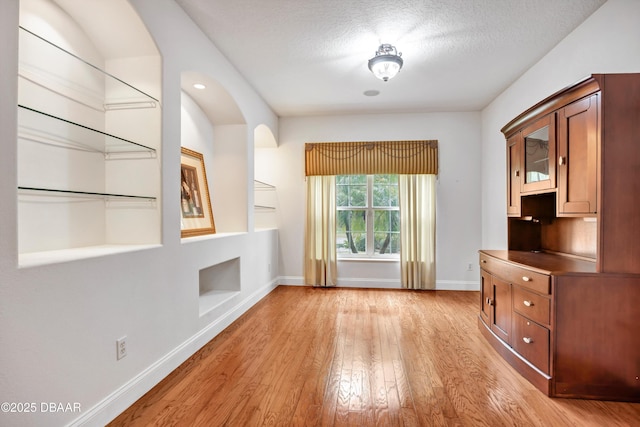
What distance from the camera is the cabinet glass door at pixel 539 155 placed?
96.5 inches

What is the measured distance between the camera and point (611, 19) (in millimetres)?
2361

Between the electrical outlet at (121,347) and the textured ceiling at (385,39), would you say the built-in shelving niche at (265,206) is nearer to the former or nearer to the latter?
the textured ceiling at (385,39)

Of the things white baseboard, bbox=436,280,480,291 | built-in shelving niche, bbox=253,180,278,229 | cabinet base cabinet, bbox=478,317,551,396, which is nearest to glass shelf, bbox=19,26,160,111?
built-in shelving niche, bbox=253,180,278,229

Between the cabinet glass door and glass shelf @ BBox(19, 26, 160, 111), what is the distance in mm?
2961

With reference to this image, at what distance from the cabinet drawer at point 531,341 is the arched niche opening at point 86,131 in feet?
8.97

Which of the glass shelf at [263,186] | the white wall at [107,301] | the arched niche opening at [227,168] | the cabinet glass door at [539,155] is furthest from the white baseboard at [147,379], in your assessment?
the cabinet glass door at [539,155]

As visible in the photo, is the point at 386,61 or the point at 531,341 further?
the point at 386,61

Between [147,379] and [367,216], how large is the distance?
379 cm

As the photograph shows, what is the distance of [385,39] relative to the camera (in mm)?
2898

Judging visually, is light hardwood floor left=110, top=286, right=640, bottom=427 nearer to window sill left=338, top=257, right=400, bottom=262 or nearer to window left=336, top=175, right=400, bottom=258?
window sill left=338, top=257, right=400, bottom=262

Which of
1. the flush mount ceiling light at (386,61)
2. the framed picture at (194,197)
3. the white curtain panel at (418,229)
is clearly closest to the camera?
the flush mount ceiling light at (386,61)

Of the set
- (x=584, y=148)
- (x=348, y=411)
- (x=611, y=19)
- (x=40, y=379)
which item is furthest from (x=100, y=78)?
(x=611, y=19)

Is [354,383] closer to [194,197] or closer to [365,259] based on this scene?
[194,197]

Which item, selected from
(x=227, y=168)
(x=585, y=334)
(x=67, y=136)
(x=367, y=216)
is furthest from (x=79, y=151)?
(x=367, y=216)
